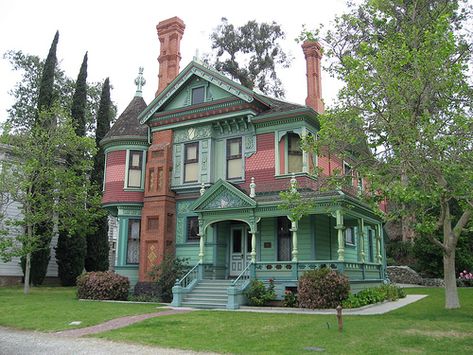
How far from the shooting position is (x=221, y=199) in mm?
20109

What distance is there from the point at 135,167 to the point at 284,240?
8.60m

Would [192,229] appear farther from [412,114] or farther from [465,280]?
[465,280]

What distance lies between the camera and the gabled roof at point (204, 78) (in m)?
20.9

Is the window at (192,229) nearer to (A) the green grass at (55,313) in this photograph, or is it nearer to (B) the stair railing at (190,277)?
(B) the stair railing at (190,277)

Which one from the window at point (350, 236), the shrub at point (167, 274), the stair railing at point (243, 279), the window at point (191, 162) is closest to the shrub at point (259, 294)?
the stair railing at point (243, 279)

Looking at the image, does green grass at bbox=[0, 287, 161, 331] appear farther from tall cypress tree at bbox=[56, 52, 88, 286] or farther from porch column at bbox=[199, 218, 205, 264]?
tall cypress tree at bbox=[56, 52, 88, 286]

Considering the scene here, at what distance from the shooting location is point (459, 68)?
42.4 ft

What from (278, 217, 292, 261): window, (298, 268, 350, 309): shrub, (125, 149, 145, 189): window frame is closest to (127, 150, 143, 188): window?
(125, 149, 145, 189): window frame

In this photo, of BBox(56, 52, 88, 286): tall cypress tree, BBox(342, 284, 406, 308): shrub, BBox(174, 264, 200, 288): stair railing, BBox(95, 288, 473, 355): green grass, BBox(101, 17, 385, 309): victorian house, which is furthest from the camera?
BBox(56, 52, 88, 286): tall cypress tree

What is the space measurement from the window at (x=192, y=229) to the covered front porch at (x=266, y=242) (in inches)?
20.1

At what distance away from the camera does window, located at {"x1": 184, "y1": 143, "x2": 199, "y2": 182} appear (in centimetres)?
2225

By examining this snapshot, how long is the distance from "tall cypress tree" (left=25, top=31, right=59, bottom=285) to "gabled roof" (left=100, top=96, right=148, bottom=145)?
4.21 m

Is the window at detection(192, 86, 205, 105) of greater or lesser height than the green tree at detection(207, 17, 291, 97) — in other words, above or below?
below

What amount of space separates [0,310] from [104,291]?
4.76m
